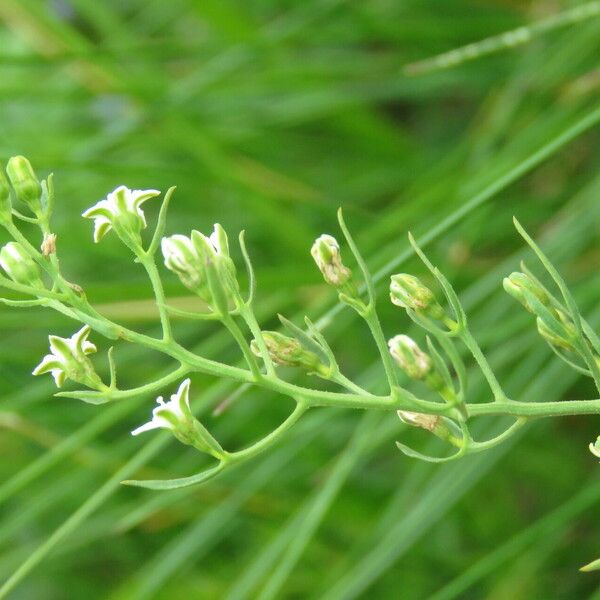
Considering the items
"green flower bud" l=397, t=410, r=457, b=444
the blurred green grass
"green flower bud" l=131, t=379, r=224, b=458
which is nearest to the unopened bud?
"green flower bud" l=131, t=379, r=224, b=458

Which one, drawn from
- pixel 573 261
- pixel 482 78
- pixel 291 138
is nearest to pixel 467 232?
pixel 573 261

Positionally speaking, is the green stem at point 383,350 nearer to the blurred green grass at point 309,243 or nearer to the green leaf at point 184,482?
the green leaf at point 184,482

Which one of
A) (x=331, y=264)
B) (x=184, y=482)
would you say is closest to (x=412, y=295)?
(x=331, y=264)

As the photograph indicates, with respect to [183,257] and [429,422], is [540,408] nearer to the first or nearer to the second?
[429,422]

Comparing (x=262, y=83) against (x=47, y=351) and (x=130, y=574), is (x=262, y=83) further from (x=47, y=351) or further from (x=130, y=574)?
(x=130, y=574)

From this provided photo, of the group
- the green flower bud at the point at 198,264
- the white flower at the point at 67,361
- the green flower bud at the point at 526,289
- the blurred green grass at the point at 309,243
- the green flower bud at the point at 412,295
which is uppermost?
the green flower bud at the point at 198,264

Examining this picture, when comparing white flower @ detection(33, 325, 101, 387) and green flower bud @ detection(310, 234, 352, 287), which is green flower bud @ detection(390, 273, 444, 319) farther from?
white flower @ detection(33, 325, 101, 387)

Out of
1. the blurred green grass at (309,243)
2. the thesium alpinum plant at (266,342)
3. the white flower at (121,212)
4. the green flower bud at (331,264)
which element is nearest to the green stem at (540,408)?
the thesium alpinum plant at (266,342)
